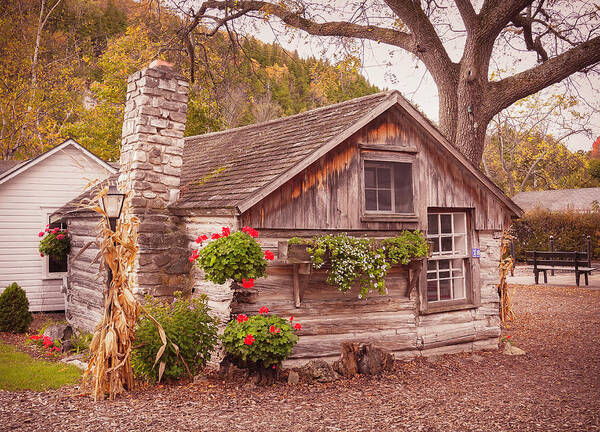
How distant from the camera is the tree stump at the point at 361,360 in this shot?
8008 mm

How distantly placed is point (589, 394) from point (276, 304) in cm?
459

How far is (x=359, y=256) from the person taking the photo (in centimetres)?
802

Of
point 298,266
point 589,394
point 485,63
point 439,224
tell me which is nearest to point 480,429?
point 589,394

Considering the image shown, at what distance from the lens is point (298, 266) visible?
8.05 metres

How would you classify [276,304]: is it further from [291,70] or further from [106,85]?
[291,70]

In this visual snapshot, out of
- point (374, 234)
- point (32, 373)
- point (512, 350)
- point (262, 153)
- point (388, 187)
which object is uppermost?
point (262, 153)

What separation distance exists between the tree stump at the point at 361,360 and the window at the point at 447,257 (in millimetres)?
1981

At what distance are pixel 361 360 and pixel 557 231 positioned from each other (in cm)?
2425

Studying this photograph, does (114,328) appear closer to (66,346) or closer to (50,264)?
(66,346)

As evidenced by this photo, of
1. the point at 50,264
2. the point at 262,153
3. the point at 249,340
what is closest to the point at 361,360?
the point at 249,340

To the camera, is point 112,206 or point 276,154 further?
point 276,154

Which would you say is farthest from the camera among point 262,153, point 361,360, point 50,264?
point 50,264

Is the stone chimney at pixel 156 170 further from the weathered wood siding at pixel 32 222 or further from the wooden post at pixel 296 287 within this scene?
the weathered wood siding at pixel 32 222

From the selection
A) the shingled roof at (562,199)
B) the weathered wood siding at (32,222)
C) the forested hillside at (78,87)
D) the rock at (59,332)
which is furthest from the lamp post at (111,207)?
the shingled roof at (562,199)
